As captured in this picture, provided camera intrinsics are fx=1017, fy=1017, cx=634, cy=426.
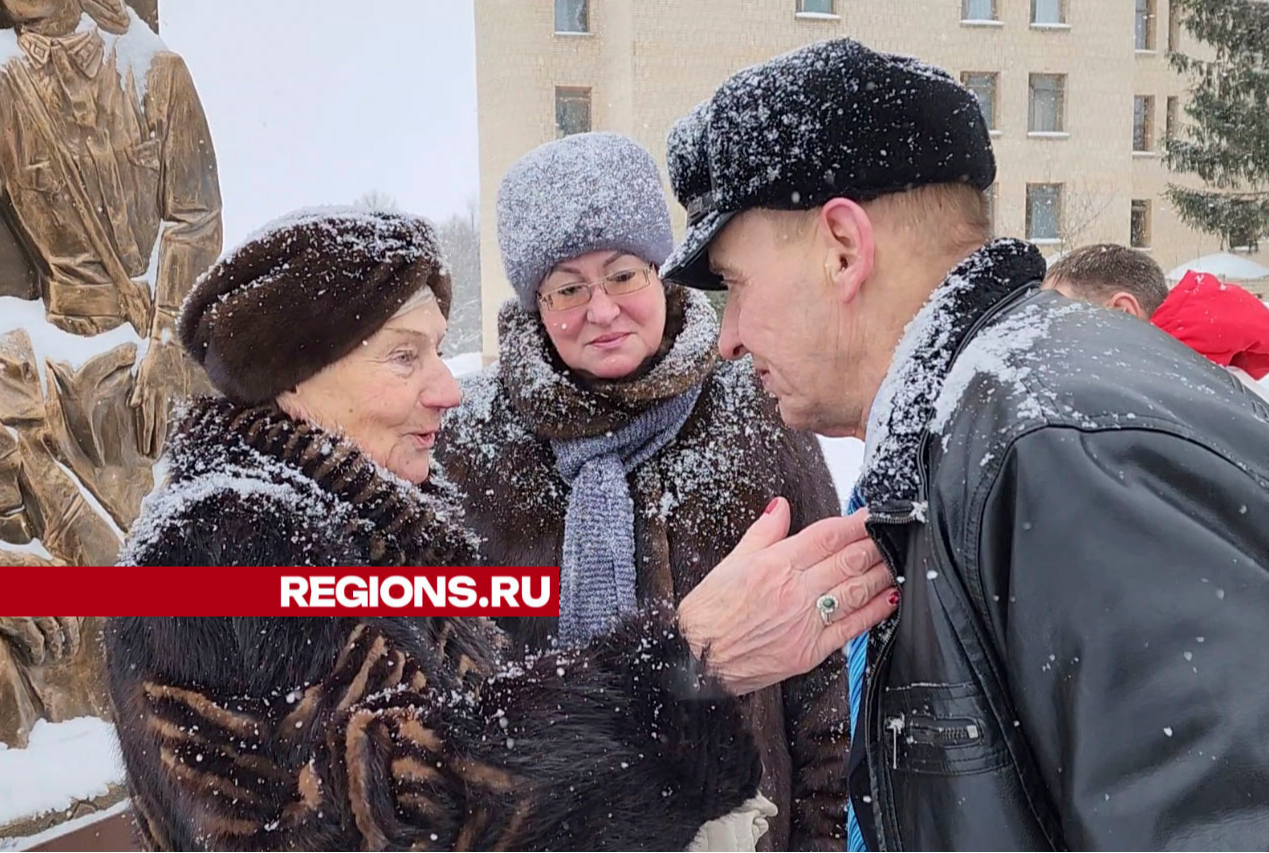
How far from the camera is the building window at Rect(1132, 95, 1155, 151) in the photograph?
1601 mm

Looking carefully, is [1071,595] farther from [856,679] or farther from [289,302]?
[289,302]

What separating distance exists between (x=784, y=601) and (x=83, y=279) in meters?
1.44

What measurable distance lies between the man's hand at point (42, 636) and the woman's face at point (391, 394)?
49.0 inches

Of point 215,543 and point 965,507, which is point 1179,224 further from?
point 215,543

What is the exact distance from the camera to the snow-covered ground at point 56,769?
150cm

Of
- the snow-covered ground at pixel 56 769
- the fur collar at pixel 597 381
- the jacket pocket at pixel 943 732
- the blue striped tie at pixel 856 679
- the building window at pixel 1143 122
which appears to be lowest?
the snow-covered ground at pixel 56 769

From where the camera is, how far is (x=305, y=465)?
0.73m

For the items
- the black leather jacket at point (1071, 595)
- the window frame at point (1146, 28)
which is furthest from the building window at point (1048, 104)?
the black leather jacket at point (1071, 595)

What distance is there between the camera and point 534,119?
58.9 inches

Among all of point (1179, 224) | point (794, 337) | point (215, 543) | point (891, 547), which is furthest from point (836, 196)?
point (1179, 224)

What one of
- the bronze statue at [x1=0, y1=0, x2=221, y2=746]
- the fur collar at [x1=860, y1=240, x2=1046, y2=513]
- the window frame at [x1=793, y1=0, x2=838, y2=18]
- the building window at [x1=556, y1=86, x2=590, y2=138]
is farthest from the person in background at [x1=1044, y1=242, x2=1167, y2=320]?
the bronze statue at [x1=0, y1=0, x2=221, y2=746]

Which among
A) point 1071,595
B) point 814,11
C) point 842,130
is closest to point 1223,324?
point 814,11

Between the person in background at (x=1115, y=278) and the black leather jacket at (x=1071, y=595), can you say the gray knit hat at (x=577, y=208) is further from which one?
the person in background at (x=1115, y=278)

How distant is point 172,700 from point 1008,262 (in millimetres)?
587
